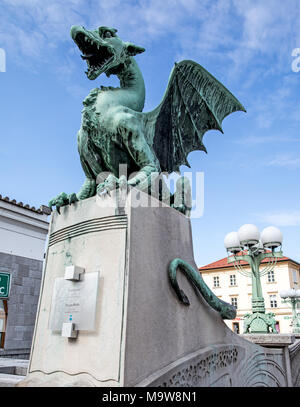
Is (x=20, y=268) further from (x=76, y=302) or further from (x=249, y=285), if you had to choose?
(x=249, y=285)

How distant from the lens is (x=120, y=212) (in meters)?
2.78

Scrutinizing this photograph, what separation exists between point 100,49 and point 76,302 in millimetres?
2795

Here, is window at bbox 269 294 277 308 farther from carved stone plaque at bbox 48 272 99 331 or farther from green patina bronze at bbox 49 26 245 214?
carved stone plaque at bbox 48 272 99 331

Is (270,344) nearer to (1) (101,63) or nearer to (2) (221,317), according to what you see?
(2) (221,317)

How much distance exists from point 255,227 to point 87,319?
6.20 m

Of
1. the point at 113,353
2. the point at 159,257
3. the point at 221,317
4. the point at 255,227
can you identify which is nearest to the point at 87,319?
the point at 113,353

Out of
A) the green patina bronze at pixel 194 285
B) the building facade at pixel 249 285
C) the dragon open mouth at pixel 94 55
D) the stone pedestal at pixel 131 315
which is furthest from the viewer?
the building facade at pixel 249 285

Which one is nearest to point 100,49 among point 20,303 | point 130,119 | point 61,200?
point 130,119

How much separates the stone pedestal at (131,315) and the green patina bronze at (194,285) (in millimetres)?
55

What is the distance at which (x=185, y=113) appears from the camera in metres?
4.48

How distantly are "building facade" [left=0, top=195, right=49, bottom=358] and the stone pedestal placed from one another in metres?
5.98

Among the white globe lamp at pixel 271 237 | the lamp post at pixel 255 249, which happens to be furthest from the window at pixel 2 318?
the white globe lamp at pixel 271 237

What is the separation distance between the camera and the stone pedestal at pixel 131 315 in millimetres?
2363

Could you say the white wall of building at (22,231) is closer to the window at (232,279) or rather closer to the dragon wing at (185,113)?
the dragon wing at (185,113)
